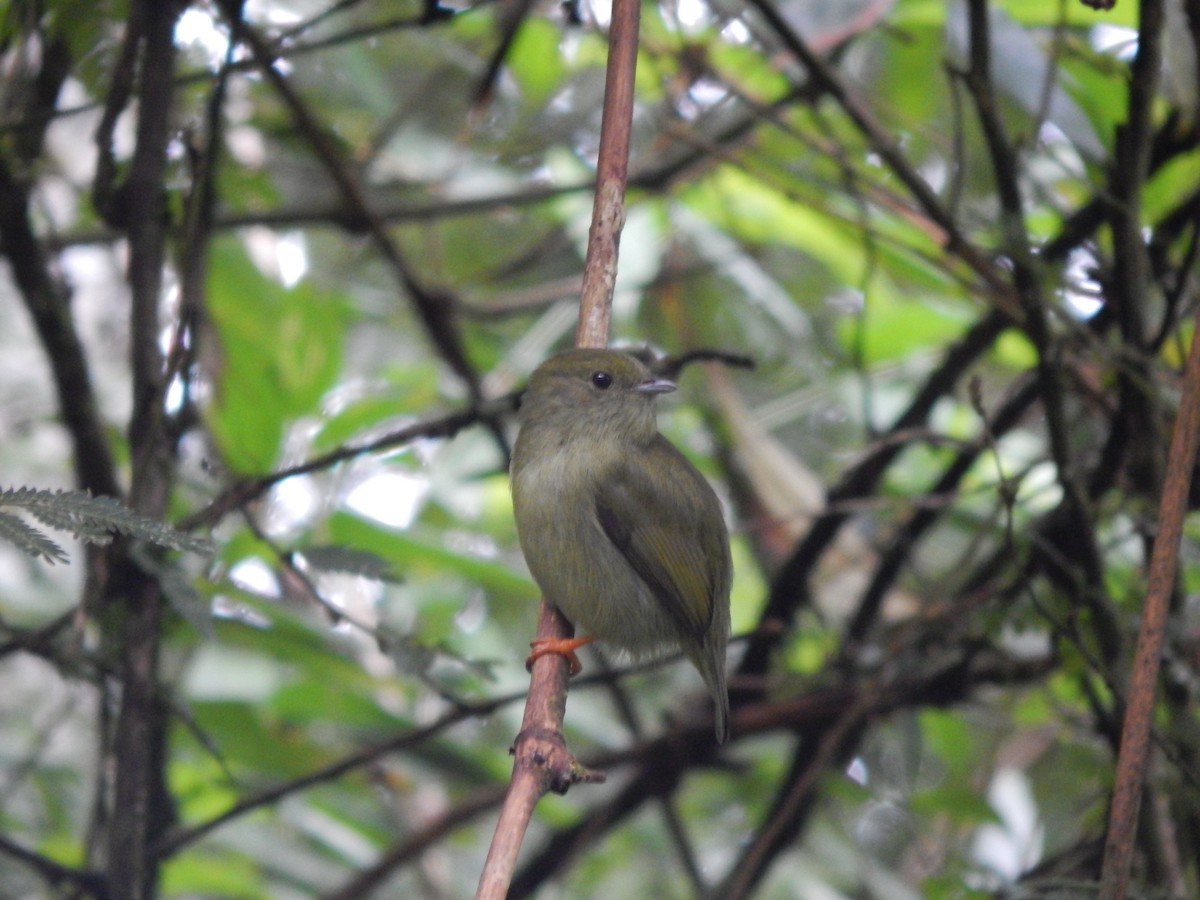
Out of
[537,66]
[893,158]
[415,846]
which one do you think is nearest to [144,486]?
[415,846]

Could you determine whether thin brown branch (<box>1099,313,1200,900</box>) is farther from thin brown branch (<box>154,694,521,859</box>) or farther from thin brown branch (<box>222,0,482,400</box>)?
thin brown branch (<box>222,0,482,400</box>)

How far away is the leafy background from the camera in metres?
3.03

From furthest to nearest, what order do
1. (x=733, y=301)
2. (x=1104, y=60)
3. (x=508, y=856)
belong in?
1. (x=733, y=301)
2. (x=1104, y=60)
3. (x=508, y=856)

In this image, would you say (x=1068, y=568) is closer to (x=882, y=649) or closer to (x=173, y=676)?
(x=882, y=649)

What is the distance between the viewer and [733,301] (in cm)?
467

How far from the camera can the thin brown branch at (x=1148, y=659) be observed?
195 cm

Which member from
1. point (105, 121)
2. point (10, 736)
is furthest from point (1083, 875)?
point (10, 736)

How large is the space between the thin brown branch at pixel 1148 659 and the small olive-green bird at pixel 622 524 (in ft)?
4.10

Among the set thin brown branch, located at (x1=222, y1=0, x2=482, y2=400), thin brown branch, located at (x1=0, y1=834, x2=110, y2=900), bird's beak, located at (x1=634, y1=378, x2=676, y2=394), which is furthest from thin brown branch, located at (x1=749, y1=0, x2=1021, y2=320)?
thin brown branch, located at (x1=0, y1=834, x2=110, y2=900)

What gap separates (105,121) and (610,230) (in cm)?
140

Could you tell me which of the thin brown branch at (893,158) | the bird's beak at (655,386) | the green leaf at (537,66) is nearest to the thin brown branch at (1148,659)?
the thin brown branch at (893,158)

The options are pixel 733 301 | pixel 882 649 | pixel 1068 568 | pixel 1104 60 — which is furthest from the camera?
pixel 733 301

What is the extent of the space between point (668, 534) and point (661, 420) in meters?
1.76

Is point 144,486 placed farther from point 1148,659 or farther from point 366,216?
point 1148,659
